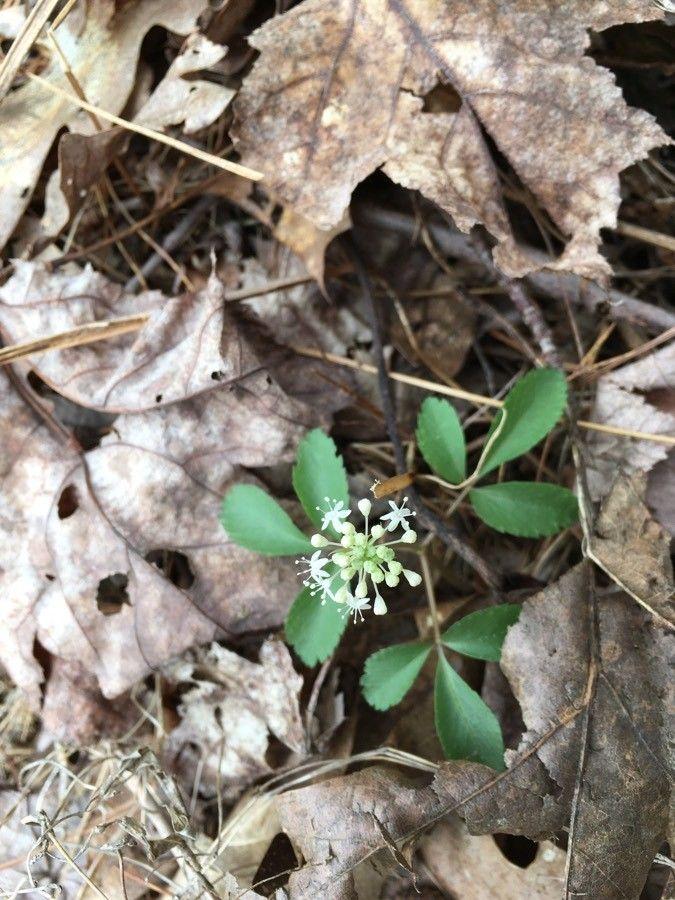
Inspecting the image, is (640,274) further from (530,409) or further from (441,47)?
(441,47)

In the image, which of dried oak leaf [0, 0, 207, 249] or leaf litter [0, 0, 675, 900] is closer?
leaf litter [0, 0, 675, 900]

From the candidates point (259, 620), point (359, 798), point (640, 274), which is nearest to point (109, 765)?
point (259, 620)

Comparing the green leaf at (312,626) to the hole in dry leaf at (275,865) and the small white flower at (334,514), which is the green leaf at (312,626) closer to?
the small white flower at (334,514)

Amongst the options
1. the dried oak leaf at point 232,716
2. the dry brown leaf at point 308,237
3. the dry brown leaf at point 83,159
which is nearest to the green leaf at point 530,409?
the dry brown leaf at point 308,237

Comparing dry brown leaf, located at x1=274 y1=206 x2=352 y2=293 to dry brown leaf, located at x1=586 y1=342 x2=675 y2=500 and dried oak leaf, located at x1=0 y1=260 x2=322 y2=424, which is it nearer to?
dried oak leaf, located at x1=0 y1=260 x2=322 y2=424

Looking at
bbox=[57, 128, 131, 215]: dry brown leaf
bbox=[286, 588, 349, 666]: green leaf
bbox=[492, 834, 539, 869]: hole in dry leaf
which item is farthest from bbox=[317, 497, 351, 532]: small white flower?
bbox=[57, 128, 131, 215]: dry brown leaf

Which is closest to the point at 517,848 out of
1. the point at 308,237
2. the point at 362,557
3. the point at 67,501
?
the point at 362,557

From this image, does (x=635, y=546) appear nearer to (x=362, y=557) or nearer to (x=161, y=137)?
(x=362, y=557)

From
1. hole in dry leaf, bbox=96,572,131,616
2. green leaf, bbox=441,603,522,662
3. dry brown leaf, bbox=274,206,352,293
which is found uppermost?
dry brown leaf, bbox=274,206,352,293
